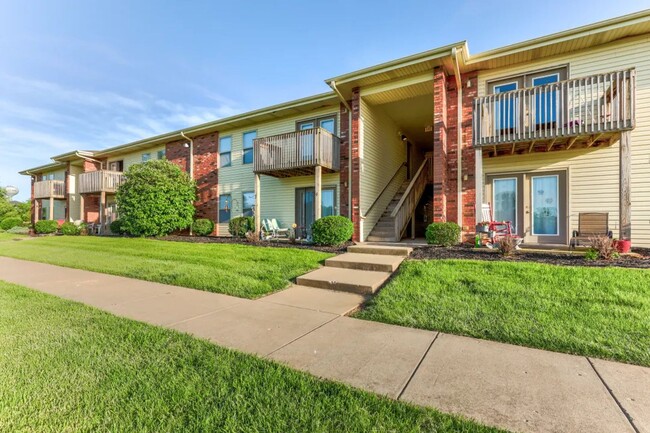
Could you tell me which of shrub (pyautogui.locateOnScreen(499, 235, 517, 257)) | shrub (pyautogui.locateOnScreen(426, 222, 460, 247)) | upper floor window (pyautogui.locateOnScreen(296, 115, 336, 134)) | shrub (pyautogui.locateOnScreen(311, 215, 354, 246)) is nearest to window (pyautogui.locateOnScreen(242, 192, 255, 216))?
upper floor window (pyautogui.locateOnScreen(296, 115, 336, 134))

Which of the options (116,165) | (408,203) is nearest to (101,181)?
(116,165)

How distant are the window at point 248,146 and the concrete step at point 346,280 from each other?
8954 mm

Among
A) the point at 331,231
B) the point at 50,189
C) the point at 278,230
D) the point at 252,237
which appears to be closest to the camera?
the point at 331,231

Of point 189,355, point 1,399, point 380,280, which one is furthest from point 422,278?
point 1,399

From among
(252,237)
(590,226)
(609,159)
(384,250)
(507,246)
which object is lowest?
(384,250)

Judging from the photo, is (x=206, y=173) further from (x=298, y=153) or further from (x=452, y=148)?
(x=452, y=148)

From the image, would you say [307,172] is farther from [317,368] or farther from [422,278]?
[317,368]

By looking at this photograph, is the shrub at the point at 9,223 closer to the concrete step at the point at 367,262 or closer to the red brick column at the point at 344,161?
the red brick column at the point at 344,161

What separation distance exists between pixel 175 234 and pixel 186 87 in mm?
10984

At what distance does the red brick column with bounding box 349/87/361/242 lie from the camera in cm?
986

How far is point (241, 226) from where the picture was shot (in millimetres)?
12094

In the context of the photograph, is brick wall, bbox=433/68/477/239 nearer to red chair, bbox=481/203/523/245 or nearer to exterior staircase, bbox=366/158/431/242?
red chair, bbox=481/203/523/245

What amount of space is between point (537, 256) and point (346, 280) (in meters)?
4.31

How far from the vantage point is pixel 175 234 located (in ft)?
49.1
